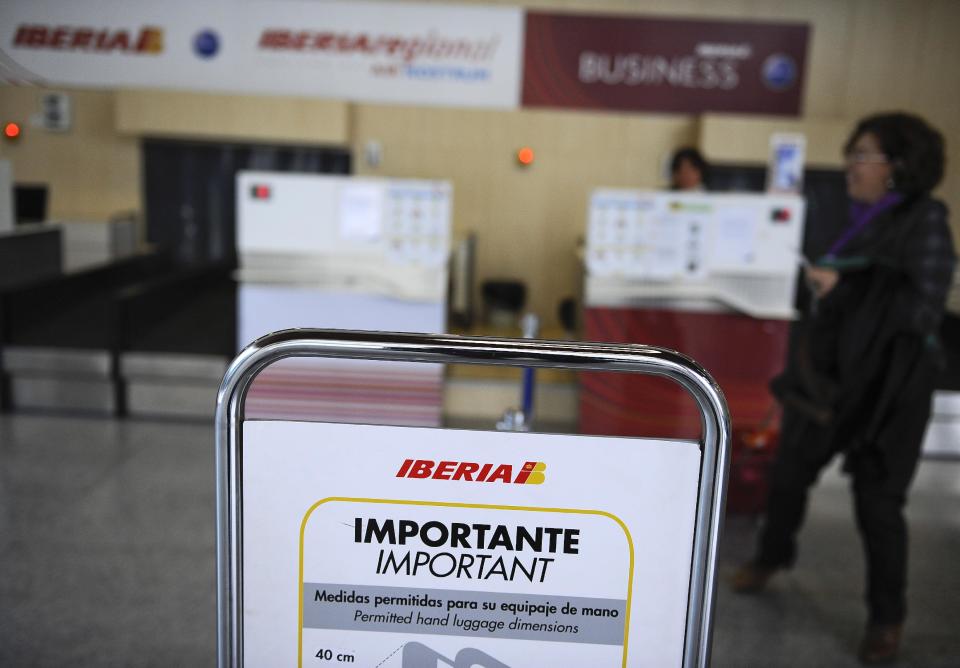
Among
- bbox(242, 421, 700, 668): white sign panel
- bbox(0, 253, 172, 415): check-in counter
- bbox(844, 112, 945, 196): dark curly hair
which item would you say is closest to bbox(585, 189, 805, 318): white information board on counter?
bbox(844, 112, 945, 196): dark curly hair

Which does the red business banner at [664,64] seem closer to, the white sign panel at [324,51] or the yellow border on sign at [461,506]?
the white sign panel at [324,51]

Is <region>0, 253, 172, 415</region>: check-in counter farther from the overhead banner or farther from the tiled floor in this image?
the overhead banner

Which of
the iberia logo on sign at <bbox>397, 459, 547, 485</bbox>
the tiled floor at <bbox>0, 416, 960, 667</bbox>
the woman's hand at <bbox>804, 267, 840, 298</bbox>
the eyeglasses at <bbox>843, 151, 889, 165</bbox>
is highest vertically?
the eyeglasses at <bbox>843, 151, 889, 165</bbox>

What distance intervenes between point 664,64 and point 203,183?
172 inches

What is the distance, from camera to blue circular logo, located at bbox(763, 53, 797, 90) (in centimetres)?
764

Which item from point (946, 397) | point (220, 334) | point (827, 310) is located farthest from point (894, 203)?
point (220, 334)

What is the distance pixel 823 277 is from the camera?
2590mm

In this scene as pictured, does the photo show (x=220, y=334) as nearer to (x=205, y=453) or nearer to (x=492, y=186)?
(x=205, y=453)

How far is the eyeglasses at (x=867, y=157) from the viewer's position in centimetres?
255

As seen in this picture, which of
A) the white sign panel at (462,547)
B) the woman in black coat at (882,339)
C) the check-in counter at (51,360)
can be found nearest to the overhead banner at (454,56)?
the check-in counter at (51,360)

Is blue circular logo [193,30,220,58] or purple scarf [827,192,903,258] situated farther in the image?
blue circular logo [193,30,220,58]

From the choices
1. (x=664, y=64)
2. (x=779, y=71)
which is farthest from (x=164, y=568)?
(x=779, y=71)

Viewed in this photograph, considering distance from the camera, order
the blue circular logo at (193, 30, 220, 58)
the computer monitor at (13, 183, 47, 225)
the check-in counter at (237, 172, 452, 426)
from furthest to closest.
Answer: the blue circular logo at (193, 30, 220, 58) → the check-in counter at (237, 172, 452, 426) → the computer monitor at (13, 183, 47, 225)

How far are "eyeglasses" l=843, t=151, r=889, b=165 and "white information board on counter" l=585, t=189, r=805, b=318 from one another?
130 centimetres
